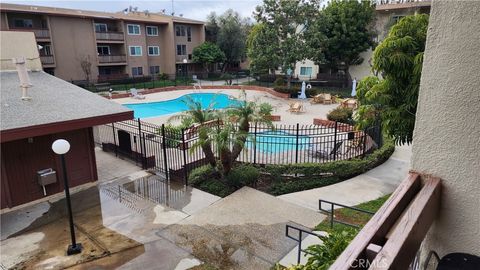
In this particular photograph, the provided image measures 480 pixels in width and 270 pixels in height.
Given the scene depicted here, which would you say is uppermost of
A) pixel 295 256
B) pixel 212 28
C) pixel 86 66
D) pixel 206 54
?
pixel 212 28

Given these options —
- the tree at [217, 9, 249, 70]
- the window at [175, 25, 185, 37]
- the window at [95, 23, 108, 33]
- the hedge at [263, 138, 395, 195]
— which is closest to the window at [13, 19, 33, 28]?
the window at [95, 23, 108, 33]

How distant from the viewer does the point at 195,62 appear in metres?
47.8

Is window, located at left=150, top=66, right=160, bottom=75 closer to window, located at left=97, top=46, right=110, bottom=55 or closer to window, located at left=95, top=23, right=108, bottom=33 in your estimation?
window, located at left=97, top=46, right=110, bottom=55

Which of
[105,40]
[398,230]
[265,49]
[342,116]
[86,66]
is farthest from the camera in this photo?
[105,40]

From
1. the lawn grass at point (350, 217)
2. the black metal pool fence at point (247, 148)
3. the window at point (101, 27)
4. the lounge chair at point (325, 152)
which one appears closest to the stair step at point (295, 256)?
the lawn grass at point (350, 217)

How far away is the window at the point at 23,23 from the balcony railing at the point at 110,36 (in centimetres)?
659

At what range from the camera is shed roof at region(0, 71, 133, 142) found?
9000mm

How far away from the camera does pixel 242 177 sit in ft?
34.8

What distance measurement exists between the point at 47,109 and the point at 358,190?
34.0ft

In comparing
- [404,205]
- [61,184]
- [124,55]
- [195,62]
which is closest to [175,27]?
[195,62]

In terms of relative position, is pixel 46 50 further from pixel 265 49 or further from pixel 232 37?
pixel 232 37

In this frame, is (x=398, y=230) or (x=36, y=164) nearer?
(x=398, y=230)

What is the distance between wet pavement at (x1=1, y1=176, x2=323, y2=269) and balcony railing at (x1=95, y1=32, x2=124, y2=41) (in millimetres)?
32086

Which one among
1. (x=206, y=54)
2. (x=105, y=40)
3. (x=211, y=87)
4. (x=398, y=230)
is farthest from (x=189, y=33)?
(x=398, y=230)
